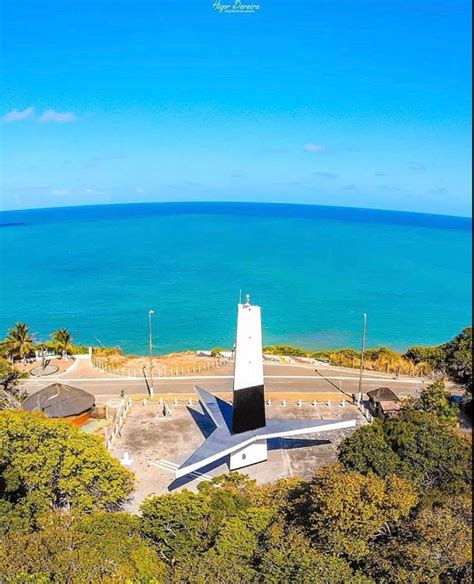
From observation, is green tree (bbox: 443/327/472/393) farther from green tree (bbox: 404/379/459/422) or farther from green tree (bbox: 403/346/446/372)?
green tree (bbox: 404/379/459/422)

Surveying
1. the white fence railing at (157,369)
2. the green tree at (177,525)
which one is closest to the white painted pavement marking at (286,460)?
the green tree at (177,525)

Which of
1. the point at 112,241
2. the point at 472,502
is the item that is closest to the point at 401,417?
the point at 472,502

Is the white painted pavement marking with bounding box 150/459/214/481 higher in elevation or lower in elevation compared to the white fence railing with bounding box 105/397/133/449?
lower

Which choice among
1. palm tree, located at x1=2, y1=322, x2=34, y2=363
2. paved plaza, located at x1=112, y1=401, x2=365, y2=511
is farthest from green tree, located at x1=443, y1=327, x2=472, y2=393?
palm tree, located at x1=2, y1=322, x2=34, y2=363

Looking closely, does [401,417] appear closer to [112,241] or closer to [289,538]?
[289,538]

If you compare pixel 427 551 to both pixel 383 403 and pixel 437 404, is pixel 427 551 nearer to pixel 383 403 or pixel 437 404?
pixel 437 404

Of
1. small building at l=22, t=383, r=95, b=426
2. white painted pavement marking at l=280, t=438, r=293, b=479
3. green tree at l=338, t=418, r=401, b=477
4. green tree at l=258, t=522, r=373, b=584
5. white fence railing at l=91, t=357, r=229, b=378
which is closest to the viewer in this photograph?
green tree at l=258, t=522, r=373, b=584

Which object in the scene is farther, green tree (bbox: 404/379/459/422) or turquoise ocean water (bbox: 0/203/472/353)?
turquoise ocean water (bbox: 0/203/472/353)
